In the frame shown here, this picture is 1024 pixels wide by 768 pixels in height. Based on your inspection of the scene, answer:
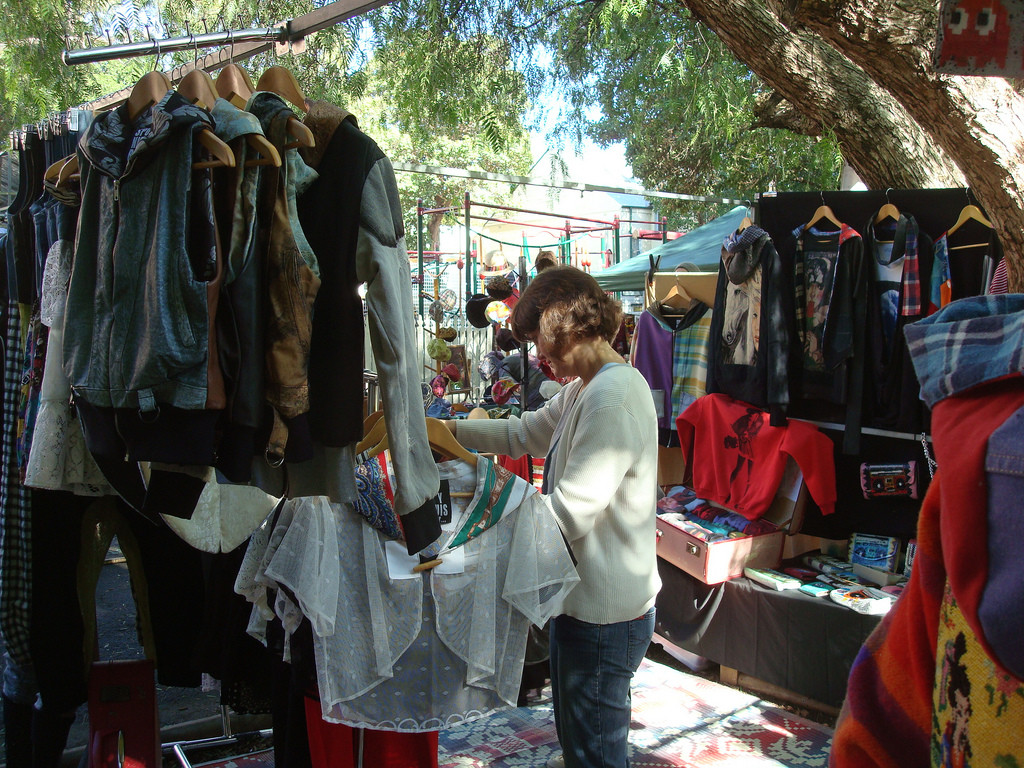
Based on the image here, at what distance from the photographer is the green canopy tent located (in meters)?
5.46

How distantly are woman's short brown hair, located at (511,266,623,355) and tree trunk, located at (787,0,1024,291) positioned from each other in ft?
6.07

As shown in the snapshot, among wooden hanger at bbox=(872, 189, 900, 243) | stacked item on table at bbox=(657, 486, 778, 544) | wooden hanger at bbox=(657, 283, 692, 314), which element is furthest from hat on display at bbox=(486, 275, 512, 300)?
wooden hanger at bbox=(872, 189, 900, 243)

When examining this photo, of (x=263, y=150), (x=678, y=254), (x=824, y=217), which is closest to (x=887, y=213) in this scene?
(x=824, y=217)

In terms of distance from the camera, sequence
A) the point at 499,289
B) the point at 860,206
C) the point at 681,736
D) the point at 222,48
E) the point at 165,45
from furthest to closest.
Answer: the point at 499,289, the point at 860,206, the point at 681,736, the point at 222,48, the point at 165,45

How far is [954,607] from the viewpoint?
0.79 meters

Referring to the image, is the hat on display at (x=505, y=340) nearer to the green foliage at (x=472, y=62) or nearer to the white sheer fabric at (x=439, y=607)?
the green foliage at (x=472, y=62)

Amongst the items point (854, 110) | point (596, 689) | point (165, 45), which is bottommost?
point (596, 689)

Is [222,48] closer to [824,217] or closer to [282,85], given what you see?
[282,85]

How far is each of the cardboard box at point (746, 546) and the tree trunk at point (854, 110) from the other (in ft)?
6.07

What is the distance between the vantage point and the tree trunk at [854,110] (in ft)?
13.4

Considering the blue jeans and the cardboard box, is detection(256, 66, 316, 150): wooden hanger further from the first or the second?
the cardboard box

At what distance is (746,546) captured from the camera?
396 centimetres

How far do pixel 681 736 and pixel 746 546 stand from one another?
3.42ft

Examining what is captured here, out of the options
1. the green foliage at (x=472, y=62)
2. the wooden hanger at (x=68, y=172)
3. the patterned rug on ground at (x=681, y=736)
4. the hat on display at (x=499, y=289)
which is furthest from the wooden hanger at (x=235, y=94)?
the hat on display at (x=499, y=289)
